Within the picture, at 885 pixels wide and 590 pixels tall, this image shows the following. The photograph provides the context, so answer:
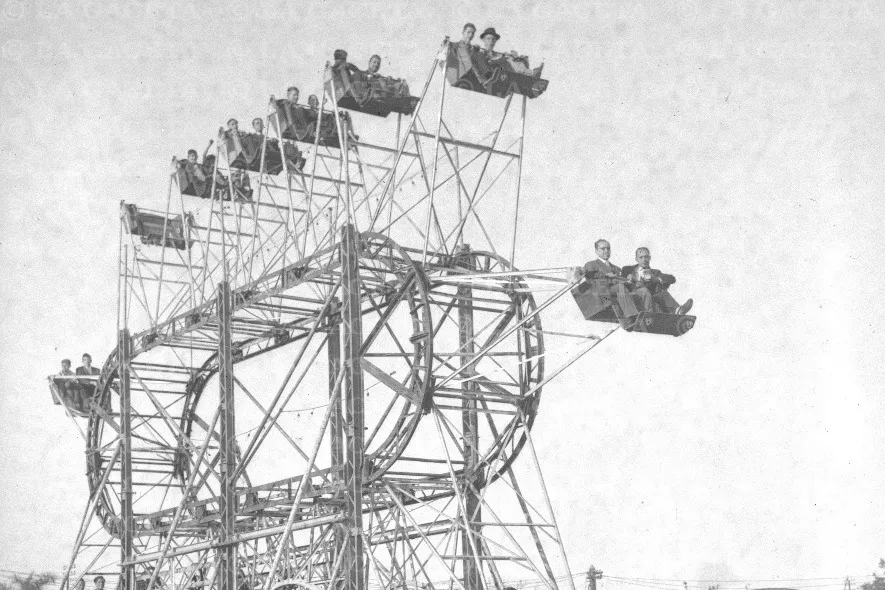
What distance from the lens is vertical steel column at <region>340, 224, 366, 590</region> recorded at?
3158 centimetres

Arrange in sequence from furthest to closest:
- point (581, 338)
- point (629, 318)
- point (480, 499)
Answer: point (480, 499)
point (581, 338)
point (629, 318)

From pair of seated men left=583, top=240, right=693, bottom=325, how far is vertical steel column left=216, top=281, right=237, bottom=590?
11.4 m

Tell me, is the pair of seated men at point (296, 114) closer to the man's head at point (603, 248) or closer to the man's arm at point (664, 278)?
the man's head at point (603, 248)

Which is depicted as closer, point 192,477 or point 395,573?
point 395,573

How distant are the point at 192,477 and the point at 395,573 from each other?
713 cm

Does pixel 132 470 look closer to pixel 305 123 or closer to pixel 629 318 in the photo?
pixel 305 123

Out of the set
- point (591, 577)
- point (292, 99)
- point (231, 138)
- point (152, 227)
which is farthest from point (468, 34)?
point (591, 577)

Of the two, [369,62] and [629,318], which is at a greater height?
[369,62]

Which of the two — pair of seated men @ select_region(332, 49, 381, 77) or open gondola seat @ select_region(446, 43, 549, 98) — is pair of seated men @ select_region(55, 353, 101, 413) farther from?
open gondola seat @ select_region(446, 43, 549, 98)

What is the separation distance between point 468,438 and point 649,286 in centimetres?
758

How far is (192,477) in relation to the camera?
128 feet

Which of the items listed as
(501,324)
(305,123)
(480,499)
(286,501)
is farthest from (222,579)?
(305,123)

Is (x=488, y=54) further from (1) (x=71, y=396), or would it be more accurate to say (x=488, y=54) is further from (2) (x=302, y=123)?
(1) (x=71, y=396)

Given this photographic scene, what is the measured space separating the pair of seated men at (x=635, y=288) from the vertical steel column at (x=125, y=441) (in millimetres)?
19491
